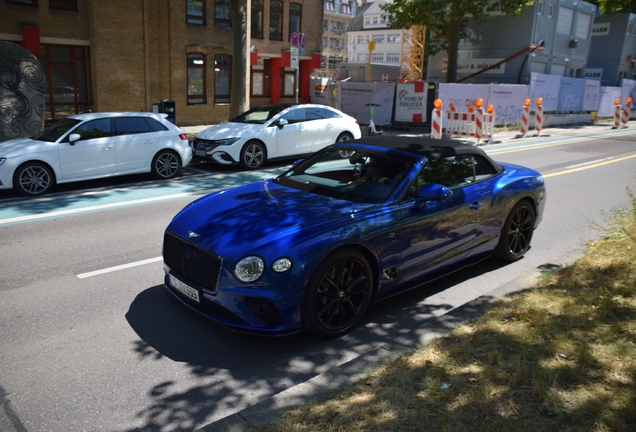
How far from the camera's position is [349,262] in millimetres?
4637

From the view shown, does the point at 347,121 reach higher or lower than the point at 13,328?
higher

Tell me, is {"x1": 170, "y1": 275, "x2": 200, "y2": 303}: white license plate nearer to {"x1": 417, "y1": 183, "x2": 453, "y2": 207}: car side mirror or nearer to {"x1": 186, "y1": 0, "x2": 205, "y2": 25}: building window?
{"x1": 417, "y1": 183, "x2": 453, "y2": 207}: car side mirror

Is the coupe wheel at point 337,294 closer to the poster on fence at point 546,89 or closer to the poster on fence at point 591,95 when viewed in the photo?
the poster on fence at point 546,89

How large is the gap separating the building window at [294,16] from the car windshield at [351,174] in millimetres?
25760

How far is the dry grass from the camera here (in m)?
3.17

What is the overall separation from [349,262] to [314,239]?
1.43ft

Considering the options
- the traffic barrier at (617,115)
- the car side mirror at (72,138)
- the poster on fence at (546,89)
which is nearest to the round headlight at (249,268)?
the car side mirror at (72,138)

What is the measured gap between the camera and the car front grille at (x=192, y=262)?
4.39 meters

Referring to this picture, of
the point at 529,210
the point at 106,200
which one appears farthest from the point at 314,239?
the point at 106,200

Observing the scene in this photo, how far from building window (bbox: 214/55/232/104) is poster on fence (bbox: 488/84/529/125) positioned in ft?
39.8

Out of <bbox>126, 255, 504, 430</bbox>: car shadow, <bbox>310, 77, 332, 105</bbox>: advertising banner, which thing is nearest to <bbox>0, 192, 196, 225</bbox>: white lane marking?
<bbox>126, 255, 504, 430</bbox>: car shadow

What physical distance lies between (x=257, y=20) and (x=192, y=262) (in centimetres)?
2640

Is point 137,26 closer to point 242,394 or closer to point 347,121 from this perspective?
point 347,121

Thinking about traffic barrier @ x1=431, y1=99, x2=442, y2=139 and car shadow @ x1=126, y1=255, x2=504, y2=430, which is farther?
traffic barrier @ x1=431, y1=99, x2=442, y2=139
